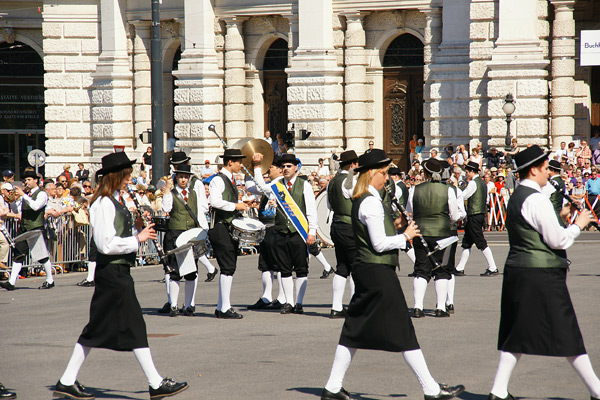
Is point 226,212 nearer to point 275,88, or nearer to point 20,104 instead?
point 275,88

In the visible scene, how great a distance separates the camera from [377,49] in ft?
102

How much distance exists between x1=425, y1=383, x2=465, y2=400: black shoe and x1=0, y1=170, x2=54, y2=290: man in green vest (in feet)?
29.9

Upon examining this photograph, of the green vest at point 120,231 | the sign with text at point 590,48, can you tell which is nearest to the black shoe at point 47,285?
the green vest at point 120,231

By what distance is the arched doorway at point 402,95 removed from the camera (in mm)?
31109

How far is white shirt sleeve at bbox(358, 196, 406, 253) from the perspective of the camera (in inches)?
301

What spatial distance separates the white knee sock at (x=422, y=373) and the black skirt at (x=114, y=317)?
1.95 meters

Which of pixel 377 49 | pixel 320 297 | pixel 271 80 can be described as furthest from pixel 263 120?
pixel 320 297

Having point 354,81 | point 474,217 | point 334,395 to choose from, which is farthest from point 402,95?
point 334,395

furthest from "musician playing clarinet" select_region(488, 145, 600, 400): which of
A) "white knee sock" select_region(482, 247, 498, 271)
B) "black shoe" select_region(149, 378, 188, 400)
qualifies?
"white knee sock" select_region(482, 247, 498, 271)

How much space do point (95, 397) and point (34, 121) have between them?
110 ft

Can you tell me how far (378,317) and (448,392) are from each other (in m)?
0.73

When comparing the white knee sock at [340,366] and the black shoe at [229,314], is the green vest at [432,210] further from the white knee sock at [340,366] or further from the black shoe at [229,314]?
the white knee sock at [340,366]

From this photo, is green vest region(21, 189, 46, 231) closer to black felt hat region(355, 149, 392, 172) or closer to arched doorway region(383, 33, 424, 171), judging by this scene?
black felt hat region(355, 149, 392, 172)

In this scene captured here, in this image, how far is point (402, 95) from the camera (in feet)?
103
